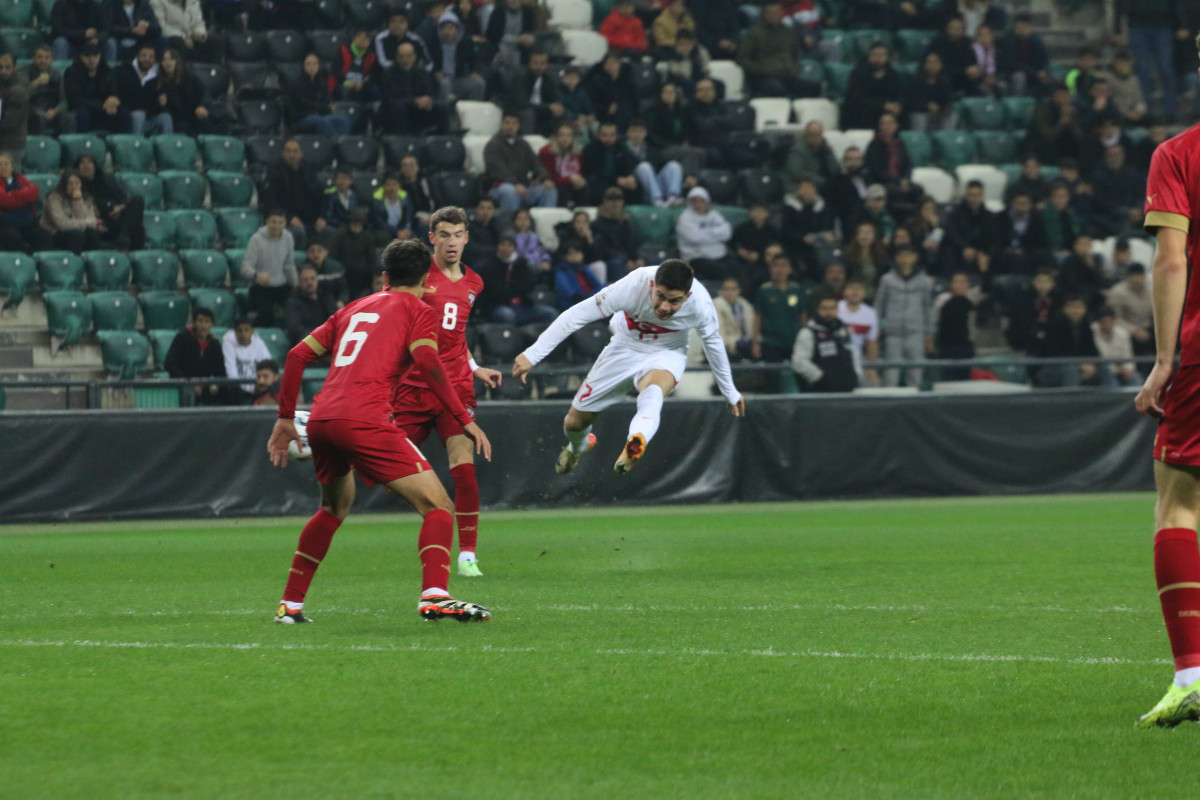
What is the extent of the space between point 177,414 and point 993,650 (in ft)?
35.2

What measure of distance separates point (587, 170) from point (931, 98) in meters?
6.32

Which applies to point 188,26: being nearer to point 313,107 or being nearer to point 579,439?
point 313,107

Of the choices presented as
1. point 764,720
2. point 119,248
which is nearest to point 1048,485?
point 119,248

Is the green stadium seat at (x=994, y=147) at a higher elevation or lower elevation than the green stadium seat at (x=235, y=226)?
higher

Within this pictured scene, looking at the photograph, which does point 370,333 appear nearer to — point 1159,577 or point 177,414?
point 1159,577

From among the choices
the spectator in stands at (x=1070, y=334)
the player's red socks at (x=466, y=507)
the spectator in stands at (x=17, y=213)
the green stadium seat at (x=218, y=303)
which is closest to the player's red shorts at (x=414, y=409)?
the player's red socks at (x=466, y=507)

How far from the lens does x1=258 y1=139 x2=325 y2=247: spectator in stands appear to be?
1925cm

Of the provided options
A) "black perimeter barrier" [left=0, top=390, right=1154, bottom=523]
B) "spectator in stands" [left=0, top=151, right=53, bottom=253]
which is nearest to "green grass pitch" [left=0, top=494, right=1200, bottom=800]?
"black perimeter barrier" [left=0, top=390, right=1154, bottom=523]

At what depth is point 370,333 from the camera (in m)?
7.74

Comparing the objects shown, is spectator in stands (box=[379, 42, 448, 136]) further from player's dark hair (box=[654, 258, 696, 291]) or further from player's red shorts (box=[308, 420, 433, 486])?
player's red shorts (box=[308, 420, 433, 486])

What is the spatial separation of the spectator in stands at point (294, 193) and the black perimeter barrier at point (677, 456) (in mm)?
3888

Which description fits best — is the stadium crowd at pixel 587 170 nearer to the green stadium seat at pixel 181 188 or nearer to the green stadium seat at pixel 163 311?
the green stadium seat at pixel 181 188

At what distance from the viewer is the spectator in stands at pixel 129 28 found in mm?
19625

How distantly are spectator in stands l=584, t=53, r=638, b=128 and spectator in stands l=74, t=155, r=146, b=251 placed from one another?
21.9 feet
